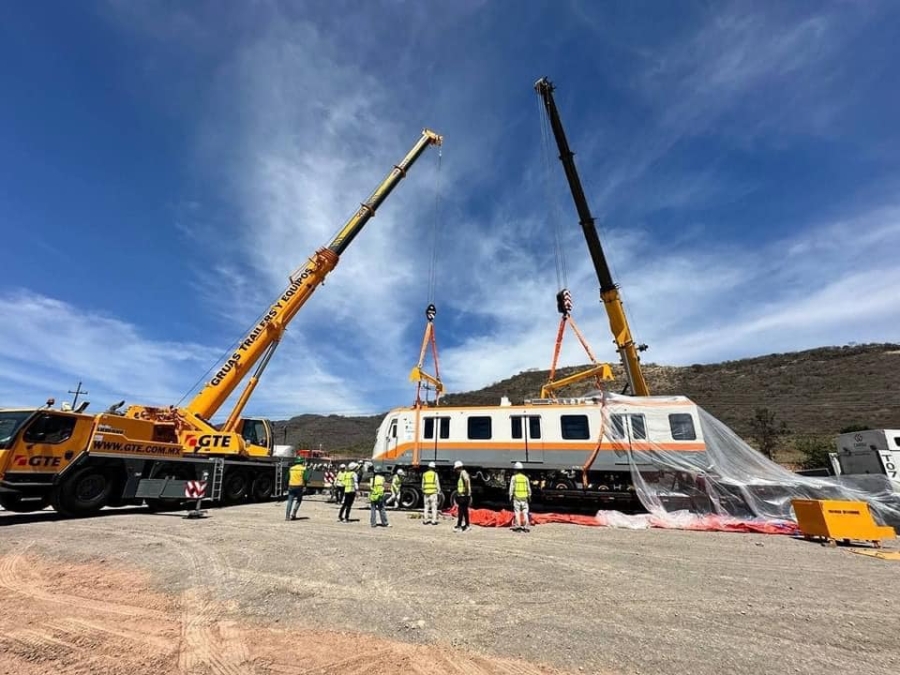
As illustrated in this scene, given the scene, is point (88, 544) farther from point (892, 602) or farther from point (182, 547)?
point (892, 602)

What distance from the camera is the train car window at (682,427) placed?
512 inches

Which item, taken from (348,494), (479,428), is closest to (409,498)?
(479,428)

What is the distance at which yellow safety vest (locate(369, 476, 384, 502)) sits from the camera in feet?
37.6

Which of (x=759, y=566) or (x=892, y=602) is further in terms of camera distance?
(x=759, y=566)

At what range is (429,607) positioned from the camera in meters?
4.99

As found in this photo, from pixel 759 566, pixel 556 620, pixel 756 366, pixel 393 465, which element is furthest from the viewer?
pixel 756 366

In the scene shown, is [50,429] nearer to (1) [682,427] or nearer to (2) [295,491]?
(2) [295,491]

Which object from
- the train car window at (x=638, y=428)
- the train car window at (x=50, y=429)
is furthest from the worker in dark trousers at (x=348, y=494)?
the train car window at (x=638, y=428)

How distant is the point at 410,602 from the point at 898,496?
45.3 ft

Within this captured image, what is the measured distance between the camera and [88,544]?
7.95 m

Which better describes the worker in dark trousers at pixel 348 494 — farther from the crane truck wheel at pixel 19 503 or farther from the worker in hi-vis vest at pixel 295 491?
the crane truck wheel at pixel 19 503

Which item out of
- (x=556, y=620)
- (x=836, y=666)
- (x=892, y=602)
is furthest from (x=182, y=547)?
(x=892, y=602)

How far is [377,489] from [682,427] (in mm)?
9267

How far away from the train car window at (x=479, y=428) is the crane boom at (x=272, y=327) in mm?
8332
